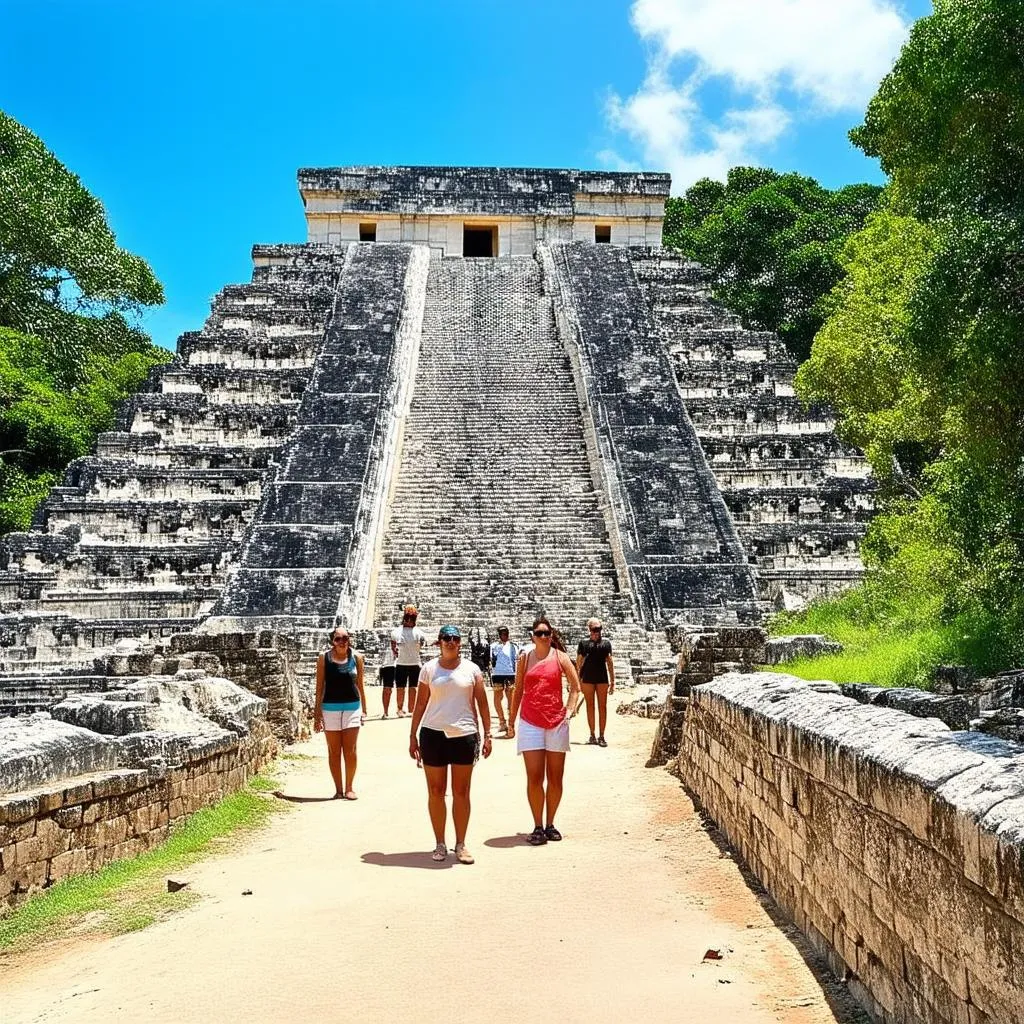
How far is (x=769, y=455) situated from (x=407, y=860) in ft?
46.9

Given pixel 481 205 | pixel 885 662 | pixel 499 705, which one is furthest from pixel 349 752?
pixel 481 205

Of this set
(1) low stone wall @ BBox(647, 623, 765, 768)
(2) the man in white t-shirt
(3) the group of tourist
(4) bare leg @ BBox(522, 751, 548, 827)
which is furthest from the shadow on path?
(2) the man in white t-shirt

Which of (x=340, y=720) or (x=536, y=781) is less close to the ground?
(x=340, y=720)

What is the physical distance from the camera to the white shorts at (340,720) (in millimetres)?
7445

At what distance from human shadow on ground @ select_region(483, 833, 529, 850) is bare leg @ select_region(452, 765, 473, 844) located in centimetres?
31

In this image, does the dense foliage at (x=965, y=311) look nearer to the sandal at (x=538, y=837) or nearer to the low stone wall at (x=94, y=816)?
the sandal at (x=538, y=837)

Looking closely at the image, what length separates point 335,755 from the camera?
7.52 meters

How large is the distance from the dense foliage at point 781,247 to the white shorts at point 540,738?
78.8 ft

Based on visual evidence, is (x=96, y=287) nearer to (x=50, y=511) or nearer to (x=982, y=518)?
(x=50, y=511)

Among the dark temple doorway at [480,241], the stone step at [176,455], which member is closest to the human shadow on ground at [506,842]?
Answer: the stone step at [176,455]

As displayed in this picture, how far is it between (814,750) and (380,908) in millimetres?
2023

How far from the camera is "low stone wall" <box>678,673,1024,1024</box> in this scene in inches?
101

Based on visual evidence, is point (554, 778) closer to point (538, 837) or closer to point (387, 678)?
point (538, 837)

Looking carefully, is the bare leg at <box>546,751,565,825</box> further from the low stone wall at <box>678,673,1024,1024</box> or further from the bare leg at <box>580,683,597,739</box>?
the bare leg at <box>580,683,597,739</box>
